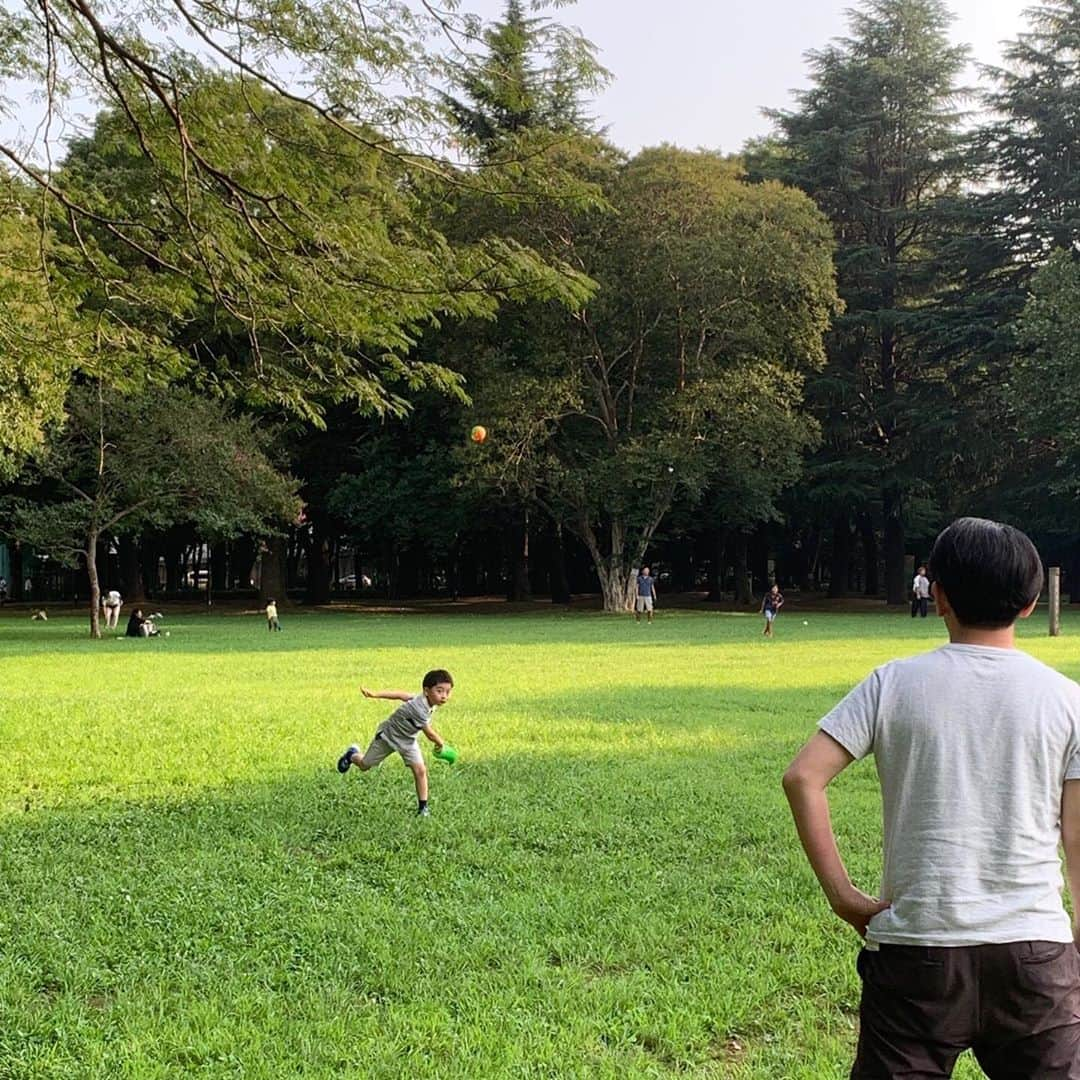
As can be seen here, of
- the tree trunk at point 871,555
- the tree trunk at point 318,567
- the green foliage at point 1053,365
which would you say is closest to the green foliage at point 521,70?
the green foliage at point 1053,365

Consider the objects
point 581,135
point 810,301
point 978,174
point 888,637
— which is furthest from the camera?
point 978,174

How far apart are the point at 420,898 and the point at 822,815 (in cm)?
321

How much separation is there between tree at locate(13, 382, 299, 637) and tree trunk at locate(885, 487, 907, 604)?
73.0 ft

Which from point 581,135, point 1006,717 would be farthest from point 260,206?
point 1006,717

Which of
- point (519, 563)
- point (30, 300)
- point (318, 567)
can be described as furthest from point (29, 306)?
point (318, 567)

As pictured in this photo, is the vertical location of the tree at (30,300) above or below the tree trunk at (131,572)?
above

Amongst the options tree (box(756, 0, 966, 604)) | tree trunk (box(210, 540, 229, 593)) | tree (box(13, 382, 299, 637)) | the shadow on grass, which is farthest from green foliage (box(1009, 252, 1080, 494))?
tree trunk (box(210, 540, 229, 593))

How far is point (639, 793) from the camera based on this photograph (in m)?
7.15

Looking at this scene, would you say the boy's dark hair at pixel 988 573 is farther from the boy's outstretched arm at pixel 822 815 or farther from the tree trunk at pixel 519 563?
the tree trunk at pixel 519 563

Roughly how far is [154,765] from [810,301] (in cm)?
2673

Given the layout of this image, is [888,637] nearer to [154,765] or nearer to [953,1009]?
[154,765]

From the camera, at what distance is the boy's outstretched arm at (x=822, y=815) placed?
2154 millimetres

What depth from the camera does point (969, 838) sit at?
216 centimetres

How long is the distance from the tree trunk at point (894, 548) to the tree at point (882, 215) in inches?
3.1
